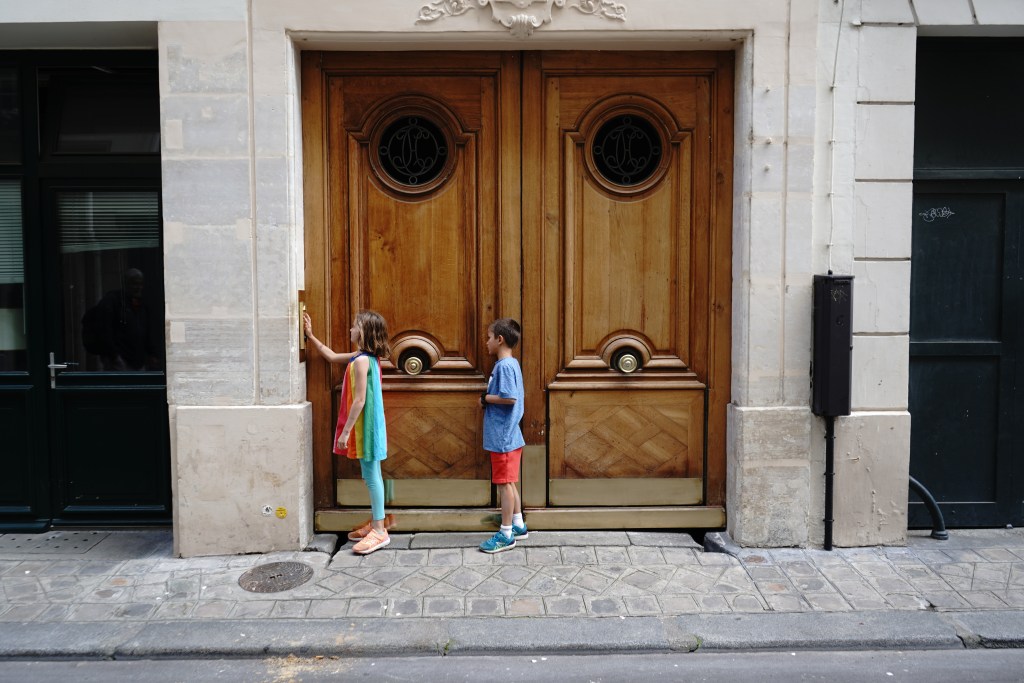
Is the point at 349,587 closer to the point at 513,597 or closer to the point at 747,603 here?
the point at 513,597

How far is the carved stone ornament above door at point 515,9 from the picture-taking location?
595 cm

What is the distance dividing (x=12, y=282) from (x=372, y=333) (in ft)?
9.53

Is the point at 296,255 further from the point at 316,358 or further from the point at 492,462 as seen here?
the point at 492,462

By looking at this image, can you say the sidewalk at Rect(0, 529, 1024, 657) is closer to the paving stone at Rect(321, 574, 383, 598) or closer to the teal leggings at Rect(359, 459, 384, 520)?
the paving stone at Rect(321, 574, 383, 598)

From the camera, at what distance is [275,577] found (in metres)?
5.72

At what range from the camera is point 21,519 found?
6.68 metres

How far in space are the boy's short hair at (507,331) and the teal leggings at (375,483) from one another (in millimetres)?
1200

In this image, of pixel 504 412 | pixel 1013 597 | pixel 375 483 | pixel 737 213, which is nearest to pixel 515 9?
pixel 737 213

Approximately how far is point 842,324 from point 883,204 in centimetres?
92

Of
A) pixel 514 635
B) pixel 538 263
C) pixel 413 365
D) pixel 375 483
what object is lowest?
pixel 514 635

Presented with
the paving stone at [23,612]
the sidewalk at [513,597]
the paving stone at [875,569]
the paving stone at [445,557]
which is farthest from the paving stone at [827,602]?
the paving stone at [23,612]

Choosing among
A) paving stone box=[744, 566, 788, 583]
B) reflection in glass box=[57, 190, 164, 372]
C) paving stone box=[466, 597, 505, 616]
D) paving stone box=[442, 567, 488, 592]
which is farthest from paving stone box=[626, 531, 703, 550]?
reflection in glass box=[57, 190, 164, 372]

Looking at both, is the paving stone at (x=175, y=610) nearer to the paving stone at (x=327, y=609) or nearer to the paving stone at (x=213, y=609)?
the paving stone at (x=213, y=609)

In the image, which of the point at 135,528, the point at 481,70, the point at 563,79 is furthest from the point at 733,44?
the point at 135,528
